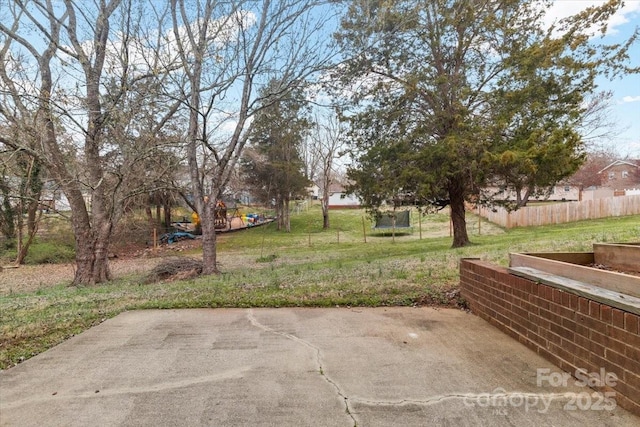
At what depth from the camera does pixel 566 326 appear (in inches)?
122

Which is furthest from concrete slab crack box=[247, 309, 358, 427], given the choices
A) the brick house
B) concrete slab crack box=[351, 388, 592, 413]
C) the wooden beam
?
the brick house

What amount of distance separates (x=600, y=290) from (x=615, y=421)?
921mm

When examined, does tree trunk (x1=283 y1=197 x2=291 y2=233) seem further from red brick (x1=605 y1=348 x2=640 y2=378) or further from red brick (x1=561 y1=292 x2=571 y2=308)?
red brick (x1=605 y1=348 x2=640 y2=378)

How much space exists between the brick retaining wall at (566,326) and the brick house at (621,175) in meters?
58.0

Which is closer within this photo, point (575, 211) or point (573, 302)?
point (573, 302)

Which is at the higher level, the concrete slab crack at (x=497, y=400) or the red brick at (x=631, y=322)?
the red brick at (x=631, y=322)

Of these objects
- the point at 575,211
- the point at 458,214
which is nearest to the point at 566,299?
the point at 458,214

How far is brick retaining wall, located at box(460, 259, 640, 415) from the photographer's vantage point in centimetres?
249

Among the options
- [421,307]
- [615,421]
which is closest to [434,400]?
[615,421]

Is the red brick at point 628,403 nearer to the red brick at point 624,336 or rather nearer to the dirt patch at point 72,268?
the red brick at point 624,336

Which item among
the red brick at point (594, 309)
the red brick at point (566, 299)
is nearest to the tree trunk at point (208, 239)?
the red brick at point (566, 299)

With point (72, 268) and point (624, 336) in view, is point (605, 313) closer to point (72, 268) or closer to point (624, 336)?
point (624, 336)

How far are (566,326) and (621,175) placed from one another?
217ft

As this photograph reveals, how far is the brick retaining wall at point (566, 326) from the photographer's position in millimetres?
2492
